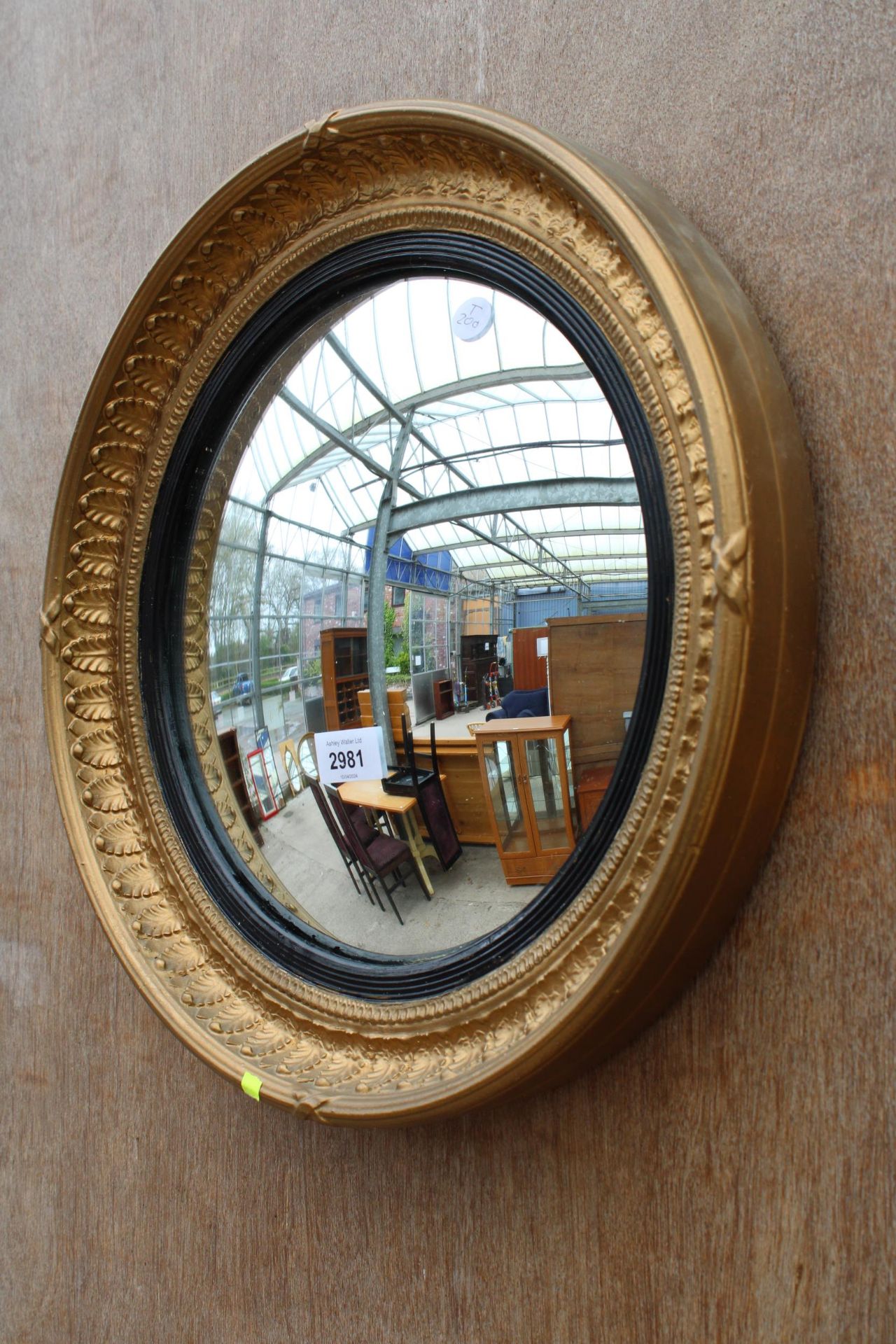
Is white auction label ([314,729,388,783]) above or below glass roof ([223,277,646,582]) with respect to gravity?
below

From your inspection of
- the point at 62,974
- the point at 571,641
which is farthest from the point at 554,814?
the point at 62,974

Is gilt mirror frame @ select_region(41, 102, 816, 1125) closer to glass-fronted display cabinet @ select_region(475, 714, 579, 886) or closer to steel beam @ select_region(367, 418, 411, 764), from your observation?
glass-fronted display cabinet @ select_region(475, 714, 579, 886)

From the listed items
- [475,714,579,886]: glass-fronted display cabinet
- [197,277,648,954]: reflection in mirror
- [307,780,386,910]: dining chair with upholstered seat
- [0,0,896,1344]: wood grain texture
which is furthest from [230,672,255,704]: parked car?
[0,0,896,1344]: wood grain texture

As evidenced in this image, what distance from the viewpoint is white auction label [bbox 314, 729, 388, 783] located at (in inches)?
25.6

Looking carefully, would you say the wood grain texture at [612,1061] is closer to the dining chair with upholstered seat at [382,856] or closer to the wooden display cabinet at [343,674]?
the dining chair with upholstered seat at [382,856]

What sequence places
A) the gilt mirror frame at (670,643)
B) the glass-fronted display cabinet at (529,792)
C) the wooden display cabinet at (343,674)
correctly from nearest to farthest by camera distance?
1. the gilt mirror frame at (670,643)
2. the glass-fronted display cabinet at (529,792)
3. the wooden display cabinet at (343,674)

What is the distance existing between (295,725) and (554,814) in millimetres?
278

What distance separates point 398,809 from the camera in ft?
2.09

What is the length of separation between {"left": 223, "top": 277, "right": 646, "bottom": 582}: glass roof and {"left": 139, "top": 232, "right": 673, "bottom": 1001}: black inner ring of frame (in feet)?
0.06

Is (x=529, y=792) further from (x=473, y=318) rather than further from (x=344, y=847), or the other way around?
(x=473, y=318)

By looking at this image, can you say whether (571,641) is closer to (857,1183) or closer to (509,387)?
(509,387)

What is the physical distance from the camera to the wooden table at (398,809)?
610 mm

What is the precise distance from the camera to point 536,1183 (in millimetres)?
568

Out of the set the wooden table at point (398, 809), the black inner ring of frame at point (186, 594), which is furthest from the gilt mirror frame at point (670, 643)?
the wooden table at point (398, 809)
